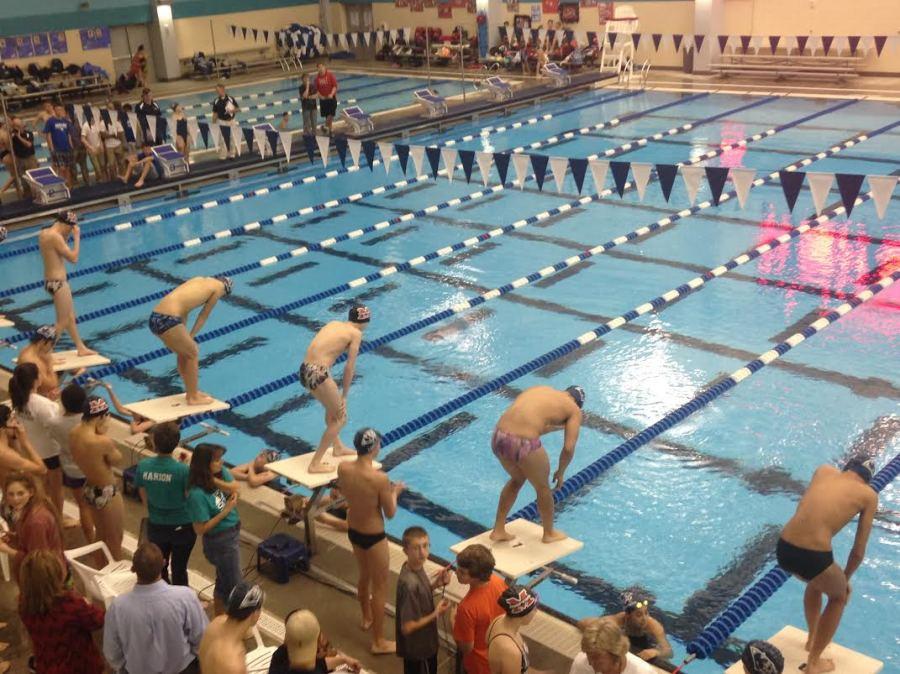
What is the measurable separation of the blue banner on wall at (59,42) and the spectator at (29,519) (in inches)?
888

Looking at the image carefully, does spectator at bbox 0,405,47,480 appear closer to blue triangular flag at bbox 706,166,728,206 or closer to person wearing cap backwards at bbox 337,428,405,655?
person wearing cap backwards at bbox 337,428,405,655

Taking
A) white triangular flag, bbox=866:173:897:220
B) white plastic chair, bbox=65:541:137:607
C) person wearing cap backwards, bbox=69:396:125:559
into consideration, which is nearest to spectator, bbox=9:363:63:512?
person wearing cap backwards, bbox=69:396:125:559

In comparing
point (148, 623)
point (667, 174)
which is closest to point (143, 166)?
point (667, 174)

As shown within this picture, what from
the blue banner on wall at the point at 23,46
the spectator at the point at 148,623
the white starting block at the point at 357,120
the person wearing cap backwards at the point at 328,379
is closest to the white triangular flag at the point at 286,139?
the white starting block at the point at 357,120

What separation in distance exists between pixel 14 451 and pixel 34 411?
0.40m

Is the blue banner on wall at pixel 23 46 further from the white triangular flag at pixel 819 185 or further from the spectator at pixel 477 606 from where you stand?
the spectator at pixel 477 606

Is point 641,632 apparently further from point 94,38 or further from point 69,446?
point 94,38

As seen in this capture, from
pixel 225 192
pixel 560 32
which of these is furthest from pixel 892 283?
pixel 560 32

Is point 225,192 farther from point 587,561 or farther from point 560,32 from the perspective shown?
point 560,32

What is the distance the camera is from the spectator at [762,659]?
128 inches

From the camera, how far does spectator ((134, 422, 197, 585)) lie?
14.9ft

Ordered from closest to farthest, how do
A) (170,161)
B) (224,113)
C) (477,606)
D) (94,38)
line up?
(477,606), (170,161), (224,113), (94,38)

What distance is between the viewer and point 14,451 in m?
5.04

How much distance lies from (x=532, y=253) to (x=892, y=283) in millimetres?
3565
